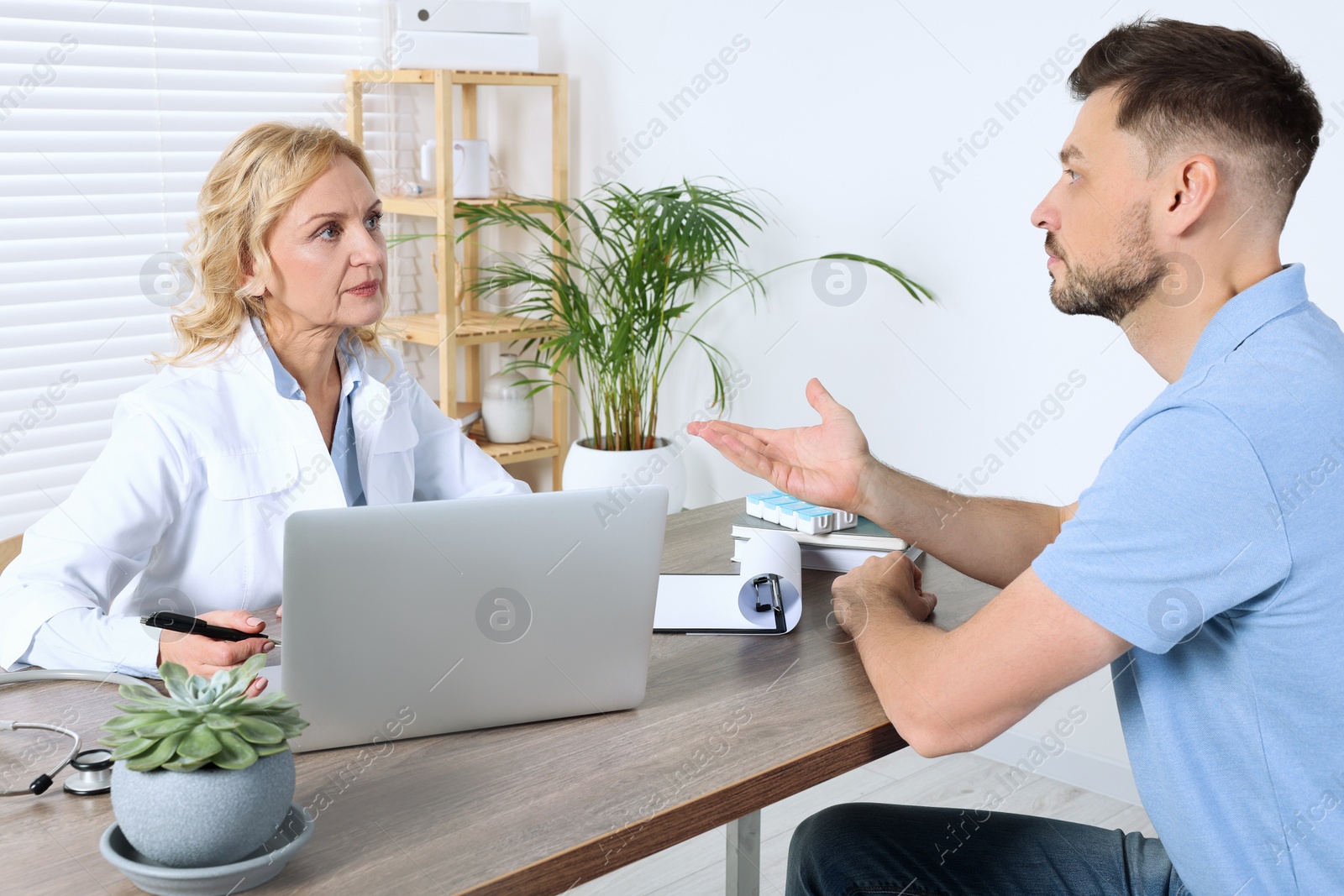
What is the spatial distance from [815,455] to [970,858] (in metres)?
0.54

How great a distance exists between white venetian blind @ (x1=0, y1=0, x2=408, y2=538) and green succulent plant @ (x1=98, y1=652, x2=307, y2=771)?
8.24 feet

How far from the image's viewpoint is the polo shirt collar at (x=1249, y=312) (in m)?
1.25

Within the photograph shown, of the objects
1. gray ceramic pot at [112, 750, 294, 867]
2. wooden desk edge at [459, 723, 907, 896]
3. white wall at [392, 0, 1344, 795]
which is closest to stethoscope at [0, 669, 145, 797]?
gray ceramic pot at [112, 750, 294, 867]

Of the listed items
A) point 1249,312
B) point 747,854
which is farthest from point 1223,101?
point 747,854

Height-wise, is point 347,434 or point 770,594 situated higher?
point 347,434

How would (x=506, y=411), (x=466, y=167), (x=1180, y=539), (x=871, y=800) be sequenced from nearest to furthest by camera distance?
(x=1180, y=539), (x=871, y=800), (x=466, y=167), (x=506, y=411)

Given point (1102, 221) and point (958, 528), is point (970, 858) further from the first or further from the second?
point (1102, 221)

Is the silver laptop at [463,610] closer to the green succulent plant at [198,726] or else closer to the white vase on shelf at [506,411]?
the green succulent plant at [198,726]

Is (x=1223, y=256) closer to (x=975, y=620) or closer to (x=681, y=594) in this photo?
(x=975, y=620)

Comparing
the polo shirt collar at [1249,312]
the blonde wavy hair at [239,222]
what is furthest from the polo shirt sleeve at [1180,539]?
the blonde wavy hair at [239,222]

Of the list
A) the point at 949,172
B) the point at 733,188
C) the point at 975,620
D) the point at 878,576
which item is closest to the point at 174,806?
the point at 975,620

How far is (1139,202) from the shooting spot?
1367 millimetres

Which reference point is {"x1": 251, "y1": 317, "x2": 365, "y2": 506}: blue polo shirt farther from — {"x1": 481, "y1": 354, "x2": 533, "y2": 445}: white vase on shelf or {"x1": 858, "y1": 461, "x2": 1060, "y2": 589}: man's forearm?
{"x1": 481, "y1": 354, "x2": 533, "y2": 445}: white vase on shelf

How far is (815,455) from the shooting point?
5.25 feet
